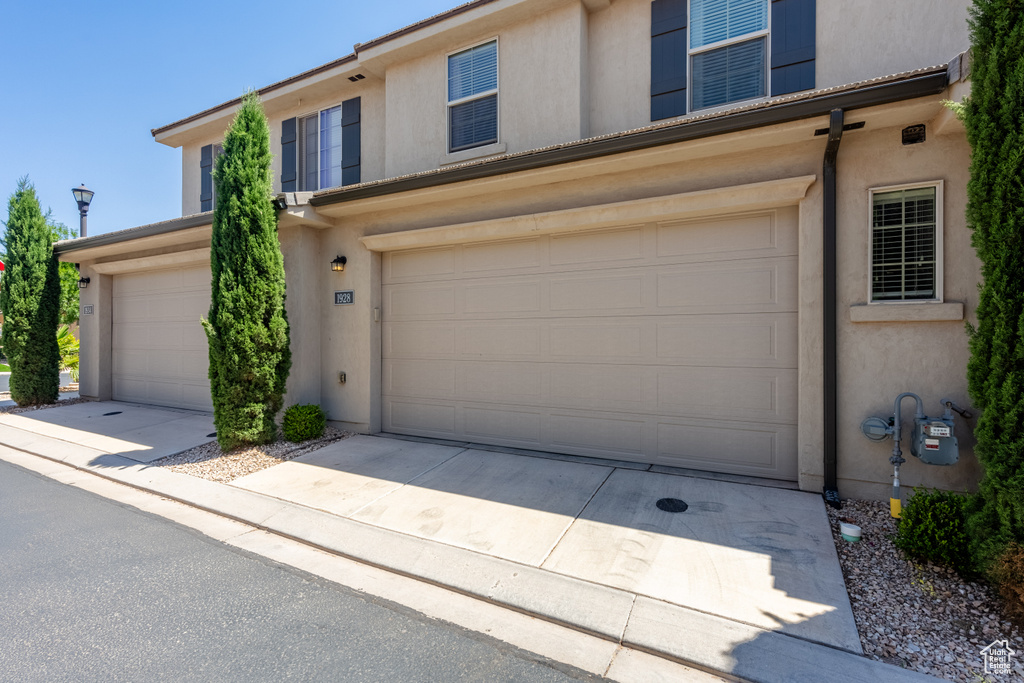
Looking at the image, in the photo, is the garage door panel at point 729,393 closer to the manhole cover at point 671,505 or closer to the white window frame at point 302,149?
the manhole cover at point 671,505

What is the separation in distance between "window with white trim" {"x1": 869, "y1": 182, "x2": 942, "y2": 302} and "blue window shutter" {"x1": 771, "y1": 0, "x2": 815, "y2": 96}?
198cm

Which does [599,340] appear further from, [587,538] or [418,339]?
[418,339]

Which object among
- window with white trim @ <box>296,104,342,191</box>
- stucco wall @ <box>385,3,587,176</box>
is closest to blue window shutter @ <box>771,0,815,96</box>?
stucco wall @ <box>385,3,587,176</box>

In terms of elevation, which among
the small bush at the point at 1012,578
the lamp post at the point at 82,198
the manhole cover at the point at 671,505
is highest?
the lamp post at the point at 82,198

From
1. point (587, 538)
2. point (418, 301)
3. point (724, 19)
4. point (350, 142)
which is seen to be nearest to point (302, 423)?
point (418, 301)

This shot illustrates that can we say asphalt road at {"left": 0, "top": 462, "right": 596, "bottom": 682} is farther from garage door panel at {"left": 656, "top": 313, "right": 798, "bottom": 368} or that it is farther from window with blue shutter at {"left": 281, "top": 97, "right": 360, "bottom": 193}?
window with blue shutter at {"left": 281, "top": 97, "right": 360, "bottom": 193}

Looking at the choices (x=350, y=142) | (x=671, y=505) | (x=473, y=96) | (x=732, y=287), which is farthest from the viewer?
(x=350, y=142)

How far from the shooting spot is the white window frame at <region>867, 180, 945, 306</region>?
405 centimetres

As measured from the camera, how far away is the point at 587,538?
3738 mm

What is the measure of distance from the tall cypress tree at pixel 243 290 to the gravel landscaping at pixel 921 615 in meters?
6.69

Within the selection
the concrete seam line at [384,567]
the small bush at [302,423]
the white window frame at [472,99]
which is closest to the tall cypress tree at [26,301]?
the concrete seam line at [384,567]

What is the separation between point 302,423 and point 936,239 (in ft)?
24.8

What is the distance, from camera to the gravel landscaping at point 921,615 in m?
2.40

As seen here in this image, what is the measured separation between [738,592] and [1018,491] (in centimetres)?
171
